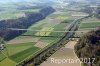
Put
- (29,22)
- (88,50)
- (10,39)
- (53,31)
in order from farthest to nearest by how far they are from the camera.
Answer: (29,22) → (53,31) → (10,39) → (88,50)

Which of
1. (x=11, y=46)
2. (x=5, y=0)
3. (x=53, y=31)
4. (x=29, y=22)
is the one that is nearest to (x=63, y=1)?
(x=5, y=0)

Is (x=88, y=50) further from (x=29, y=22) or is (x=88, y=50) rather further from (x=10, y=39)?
(x=29, y=22)

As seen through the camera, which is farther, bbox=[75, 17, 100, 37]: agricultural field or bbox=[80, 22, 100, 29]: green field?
bbox=[80, 22, 100, 29]: green field

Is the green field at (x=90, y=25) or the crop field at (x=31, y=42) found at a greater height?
the green field at (x=90, y=25)

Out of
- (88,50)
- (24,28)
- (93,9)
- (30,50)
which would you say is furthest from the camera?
(93,9)

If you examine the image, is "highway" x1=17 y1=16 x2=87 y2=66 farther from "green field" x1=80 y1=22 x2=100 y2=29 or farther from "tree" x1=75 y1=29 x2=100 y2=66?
"tree" x1=75 y1=29 x2=100 y2=66

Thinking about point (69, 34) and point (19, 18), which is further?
point (19, 18)

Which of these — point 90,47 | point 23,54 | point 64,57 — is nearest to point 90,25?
point 90,47

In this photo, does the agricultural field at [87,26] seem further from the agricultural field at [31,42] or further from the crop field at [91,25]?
the agricultural field at [31,42]

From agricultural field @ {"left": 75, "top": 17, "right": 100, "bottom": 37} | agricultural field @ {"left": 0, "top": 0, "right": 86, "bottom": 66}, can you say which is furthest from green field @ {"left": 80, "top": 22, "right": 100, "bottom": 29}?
agricultural field @ {"left": 0, "top": 0, "right": 86, "bottom": 66}

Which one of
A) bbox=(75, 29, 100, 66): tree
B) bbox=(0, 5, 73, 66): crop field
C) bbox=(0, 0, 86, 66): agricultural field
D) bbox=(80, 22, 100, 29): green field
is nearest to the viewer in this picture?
bbox=(75, 29, 100, 66): tree

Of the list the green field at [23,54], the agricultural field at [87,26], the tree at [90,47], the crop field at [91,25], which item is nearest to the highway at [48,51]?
the green field at [23,54]
